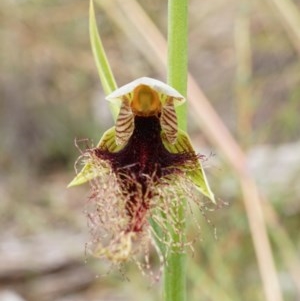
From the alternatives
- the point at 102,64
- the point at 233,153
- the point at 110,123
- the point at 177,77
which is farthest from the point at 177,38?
the point at 110,123

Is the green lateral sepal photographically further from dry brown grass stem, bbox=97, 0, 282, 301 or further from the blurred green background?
dry brown grass stem, bbox=97, 0, 282, 301

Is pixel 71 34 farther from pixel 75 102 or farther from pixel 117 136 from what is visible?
pixel 117 136

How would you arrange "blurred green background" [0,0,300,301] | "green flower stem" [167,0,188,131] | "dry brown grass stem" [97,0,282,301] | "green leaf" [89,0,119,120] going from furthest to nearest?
1. "blurred green background" [0,0,300,301]
2. "dry brown grass stem" [97,0,282,301]
3. "green leaf" [89,0,119,120]
4. "green flower stem" [167,0,188,131]

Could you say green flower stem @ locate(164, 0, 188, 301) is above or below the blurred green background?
below

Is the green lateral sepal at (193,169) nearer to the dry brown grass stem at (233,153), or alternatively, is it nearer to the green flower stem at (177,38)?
the green flower stem at (177,38)

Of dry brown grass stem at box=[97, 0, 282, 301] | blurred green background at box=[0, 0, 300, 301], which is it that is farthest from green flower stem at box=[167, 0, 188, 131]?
dry brown grass stem at box=[97, 0, 282, 301]

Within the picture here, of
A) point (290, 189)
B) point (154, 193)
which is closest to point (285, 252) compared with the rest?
point (290, 189)
